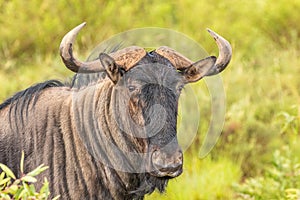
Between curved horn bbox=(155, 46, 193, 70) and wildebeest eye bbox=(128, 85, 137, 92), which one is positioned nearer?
wildebeest eye bbox=(128, 85, 137, 92)

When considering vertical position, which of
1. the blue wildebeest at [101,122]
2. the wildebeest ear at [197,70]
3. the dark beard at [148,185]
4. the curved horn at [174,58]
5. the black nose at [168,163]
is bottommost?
the dark beard at [148,185]

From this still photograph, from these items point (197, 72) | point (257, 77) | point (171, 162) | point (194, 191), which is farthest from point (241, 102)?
point (171, 162)

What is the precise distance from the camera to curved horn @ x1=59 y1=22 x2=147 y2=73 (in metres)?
5.52

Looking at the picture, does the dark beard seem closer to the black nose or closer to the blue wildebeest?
the blue wildebeest

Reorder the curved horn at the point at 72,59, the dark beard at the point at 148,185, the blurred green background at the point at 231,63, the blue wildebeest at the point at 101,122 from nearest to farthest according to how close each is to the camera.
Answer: the blue wildebeest at the point at 101,122
the curved horn at the point at 72,59
the dark beard at the point at 148,185
the blurred green background at the point at 231,63

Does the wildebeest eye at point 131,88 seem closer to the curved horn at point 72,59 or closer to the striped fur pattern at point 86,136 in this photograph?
the striped fur pattern at point 86,136

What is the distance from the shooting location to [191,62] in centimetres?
581

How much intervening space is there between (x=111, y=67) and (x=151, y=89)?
32cm

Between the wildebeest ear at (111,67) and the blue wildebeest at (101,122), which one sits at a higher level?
the wildebeest ear at (111,67)

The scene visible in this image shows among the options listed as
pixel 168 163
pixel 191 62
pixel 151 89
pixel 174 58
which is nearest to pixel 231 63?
pixel 191 62

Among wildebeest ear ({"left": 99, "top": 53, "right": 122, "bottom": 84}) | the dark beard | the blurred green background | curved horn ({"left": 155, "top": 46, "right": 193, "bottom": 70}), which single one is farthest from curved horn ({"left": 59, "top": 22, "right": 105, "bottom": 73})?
the blurred green background

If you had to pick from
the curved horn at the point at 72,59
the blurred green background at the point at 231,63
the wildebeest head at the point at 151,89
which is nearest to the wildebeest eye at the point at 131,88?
the wildebeest head at the point at 151,89

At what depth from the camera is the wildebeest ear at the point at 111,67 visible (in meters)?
5.45

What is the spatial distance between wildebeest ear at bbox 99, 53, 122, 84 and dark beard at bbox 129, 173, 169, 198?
0.64 metres
